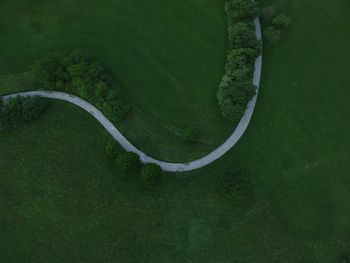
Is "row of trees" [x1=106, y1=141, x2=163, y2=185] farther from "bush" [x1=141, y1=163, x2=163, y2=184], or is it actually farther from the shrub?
the shrub

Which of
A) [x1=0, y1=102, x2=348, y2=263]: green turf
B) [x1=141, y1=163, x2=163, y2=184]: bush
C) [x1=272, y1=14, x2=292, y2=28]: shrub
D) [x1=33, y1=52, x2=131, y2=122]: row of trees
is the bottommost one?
[x1=0, y1=102, x2=348, y2=263]: green turf

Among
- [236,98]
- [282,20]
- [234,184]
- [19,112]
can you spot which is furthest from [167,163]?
[282,20]

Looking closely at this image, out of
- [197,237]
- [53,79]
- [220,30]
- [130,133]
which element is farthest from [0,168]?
[220,30]

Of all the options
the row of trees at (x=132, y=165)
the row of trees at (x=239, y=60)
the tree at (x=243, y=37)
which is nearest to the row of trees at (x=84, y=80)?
the row of trees at (x=132, y=165)

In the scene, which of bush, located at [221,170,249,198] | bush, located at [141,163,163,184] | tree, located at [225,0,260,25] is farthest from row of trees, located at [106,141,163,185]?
tree, located at [225,0,260,25]

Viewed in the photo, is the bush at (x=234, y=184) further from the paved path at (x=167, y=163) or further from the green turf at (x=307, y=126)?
the paved path at (x=167, y=163)

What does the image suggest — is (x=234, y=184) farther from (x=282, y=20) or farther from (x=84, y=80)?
(x=84, y=80)
